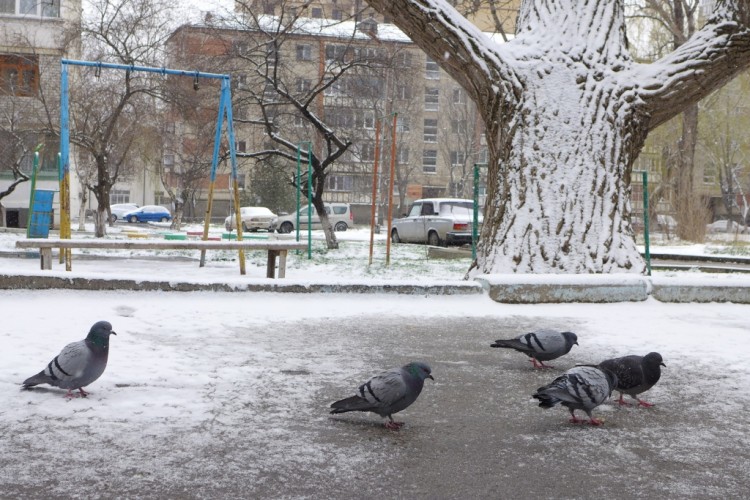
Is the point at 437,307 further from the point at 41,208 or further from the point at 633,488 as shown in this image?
the point at 41,208

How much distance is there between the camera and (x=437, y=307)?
8070 mm

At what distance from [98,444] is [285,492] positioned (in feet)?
3.20

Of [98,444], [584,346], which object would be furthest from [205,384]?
[584,346]

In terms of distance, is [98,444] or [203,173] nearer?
[98,444]

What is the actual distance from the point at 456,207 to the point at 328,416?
22.4 meters

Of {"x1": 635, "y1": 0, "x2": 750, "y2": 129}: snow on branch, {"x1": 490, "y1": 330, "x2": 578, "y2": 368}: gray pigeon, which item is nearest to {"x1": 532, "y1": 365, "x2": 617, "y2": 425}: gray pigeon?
{"x1": 490, "y1": 330, "x2": 578, "y2": 368}: gray pigeon

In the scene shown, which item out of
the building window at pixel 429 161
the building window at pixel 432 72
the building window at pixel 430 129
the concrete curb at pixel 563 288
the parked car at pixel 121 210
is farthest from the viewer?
the building window at pixel 429 161

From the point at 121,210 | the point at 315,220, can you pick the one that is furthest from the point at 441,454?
the point at 121,210

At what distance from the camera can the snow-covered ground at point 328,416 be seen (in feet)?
10.5

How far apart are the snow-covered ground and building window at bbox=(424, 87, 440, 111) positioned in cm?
5676

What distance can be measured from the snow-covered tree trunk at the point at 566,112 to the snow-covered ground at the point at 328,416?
223 centimetres

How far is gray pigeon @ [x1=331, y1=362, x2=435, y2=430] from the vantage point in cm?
378

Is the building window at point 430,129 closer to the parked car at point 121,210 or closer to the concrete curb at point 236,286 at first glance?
the parked car at point 121,210

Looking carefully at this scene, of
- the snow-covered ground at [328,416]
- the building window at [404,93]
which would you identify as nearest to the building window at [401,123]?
the building window at [404,93]
